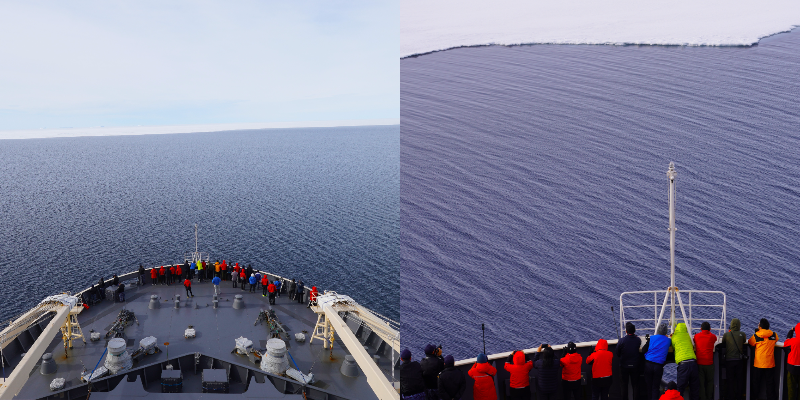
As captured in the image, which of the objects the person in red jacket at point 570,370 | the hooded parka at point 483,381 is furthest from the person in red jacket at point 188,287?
the person in red jacket at point 570,370

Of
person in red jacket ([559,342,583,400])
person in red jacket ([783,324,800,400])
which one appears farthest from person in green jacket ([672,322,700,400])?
person in red jacket ([783,324,800,400])

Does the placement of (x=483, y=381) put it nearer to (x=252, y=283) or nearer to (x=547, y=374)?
(x=547, y=374)

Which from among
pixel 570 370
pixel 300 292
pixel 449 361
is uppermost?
pixel 449 361

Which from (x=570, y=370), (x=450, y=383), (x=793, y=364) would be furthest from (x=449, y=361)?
(x=793, y=364)

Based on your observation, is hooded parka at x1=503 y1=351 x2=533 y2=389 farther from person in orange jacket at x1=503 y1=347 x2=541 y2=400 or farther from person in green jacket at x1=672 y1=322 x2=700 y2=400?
person in green jacket at x1=672 y1=322 x2=700 y2=400

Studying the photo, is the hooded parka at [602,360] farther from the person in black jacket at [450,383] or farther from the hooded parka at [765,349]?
the person in black jacket at [450,383]

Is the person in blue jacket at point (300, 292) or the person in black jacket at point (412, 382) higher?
the person in black jacket at point (412, 382)
